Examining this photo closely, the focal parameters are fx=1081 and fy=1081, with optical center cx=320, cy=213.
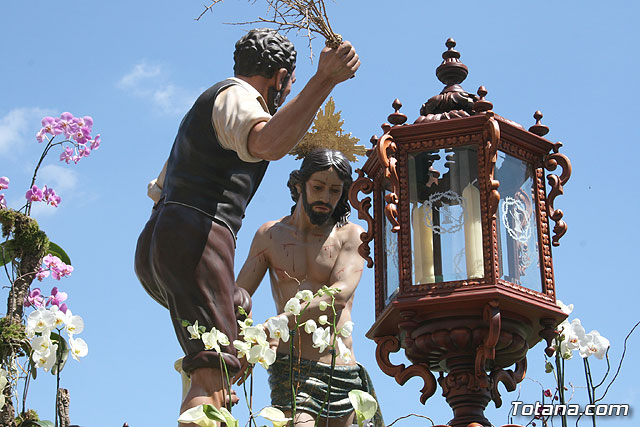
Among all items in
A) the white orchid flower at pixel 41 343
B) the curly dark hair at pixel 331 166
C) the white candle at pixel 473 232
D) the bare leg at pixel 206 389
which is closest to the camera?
the white orchid flower at pixel 41 343

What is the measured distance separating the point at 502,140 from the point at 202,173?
133 centimetres

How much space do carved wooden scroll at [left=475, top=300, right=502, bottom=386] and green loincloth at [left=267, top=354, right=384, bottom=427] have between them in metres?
1.01

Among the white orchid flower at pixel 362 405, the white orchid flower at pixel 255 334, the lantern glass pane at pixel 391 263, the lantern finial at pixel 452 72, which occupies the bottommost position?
the white orchid flower at pixel 362 405

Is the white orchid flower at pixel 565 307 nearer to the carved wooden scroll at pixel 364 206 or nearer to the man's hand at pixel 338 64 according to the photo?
the carved wooden scroll at pixel 364 206

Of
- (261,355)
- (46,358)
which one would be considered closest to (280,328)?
(261,355)

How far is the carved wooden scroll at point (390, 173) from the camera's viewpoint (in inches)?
166

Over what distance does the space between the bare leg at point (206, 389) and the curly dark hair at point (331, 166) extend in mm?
2005

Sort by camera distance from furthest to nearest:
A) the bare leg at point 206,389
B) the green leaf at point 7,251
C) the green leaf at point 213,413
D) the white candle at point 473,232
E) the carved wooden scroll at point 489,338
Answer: the green leaf at point 7,251, the white candle at point 473,232, the carved wooden scroll at point 489,338, the bare leg at point 206,389, the green leaf at point 213,413

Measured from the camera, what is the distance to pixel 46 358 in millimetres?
3295

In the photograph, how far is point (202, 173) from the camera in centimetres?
363

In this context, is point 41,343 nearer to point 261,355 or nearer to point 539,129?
point 261,355

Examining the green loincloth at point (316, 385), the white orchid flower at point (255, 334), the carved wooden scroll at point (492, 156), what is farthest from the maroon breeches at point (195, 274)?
the green loincloth at point (316, 385)

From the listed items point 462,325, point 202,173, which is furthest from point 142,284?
point 462,325

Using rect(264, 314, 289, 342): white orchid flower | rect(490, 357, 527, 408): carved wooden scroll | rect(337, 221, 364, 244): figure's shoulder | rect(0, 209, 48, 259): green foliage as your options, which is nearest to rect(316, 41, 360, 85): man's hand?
rect(264, 314, 289, 342): white orchid flower
